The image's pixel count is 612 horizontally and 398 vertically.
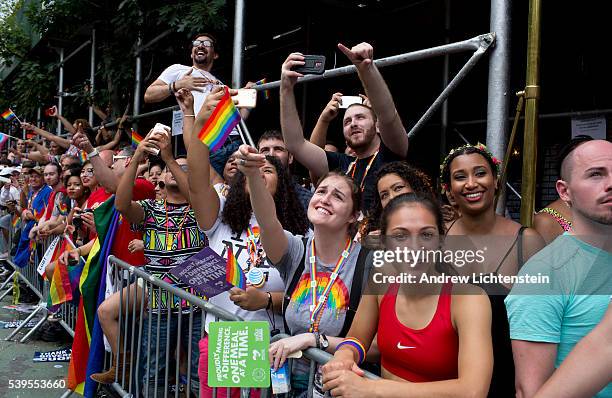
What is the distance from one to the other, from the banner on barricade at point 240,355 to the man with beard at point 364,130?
107cm

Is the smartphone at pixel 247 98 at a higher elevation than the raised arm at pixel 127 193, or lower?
higher

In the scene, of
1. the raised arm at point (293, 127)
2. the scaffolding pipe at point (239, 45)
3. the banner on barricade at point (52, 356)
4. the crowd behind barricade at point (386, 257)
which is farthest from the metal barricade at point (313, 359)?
the banner on barricade at point (52, 356)

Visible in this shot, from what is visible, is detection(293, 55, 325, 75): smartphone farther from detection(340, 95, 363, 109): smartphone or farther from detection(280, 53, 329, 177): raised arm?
detection(340, 95, 363, 109): smartphone

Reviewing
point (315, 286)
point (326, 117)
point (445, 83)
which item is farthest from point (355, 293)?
point (445, 83)

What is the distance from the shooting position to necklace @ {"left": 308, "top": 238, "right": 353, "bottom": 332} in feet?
7.48

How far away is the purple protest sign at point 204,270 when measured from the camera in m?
2.48

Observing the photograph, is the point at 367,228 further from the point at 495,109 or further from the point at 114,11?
the point at 114,11

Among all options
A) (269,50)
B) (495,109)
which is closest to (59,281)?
(495,109)

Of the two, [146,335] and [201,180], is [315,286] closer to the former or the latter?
[201,180]

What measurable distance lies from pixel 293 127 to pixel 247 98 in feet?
1.39

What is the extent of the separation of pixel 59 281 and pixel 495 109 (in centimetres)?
426

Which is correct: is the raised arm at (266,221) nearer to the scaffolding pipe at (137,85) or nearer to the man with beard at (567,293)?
the man with beard at (567,293)

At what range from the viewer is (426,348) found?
1835 mm

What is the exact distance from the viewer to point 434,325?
1.84 metres
